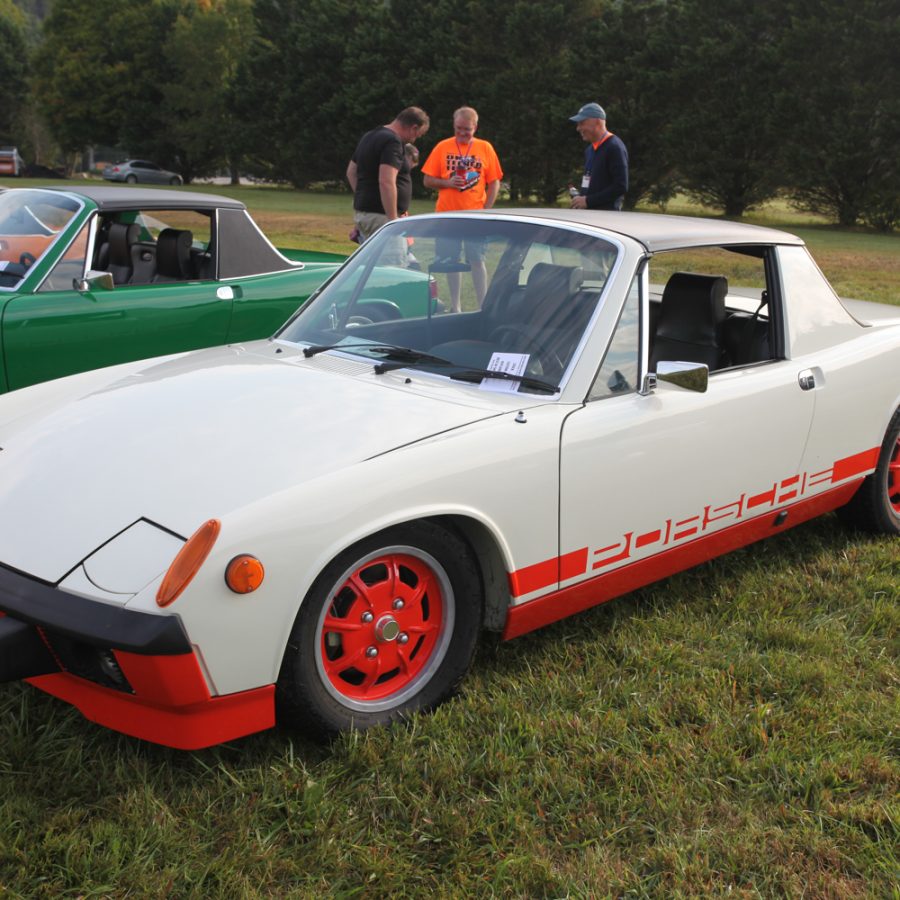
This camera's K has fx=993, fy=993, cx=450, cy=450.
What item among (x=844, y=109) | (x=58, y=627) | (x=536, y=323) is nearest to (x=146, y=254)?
(x=536, y=323)

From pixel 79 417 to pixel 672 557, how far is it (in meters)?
2.01

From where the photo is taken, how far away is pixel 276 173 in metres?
51.2

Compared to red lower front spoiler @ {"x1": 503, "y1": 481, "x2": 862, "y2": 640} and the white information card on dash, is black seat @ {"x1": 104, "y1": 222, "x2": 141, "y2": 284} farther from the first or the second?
red lower front spoiler @ {"x1": 503, "y1": 481, "x2": 862, "y2": 640}

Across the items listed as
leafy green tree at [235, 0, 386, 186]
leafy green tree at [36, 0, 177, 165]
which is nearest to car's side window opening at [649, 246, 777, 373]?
leafy green tree at [235, 0, 386, 186]

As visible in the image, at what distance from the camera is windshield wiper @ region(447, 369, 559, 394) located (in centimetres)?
315

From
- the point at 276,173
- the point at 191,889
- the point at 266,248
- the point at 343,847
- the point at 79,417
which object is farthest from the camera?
the point at 276,173

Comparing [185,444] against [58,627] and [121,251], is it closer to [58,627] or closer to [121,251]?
[58,627]

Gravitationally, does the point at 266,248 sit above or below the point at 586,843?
above

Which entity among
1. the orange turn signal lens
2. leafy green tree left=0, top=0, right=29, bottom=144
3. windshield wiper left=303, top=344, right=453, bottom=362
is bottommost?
the orange turn signal lens

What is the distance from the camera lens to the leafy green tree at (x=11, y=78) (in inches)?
2817

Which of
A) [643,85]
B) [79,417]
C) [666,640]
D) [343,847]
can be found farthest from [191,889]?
[643,85]

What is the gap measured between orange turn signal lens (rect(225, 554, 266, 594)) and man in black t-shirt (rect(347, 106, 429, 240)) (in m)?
6.08

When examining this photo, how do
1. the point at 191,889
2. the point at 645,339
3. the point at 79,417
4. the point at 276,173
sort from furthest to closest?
the point at 276,173 < the point at 645,339 < the point at 79,417 < the point at 191,889

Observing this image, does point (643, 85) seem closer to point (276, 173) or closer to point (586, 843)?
point (276, 173)
